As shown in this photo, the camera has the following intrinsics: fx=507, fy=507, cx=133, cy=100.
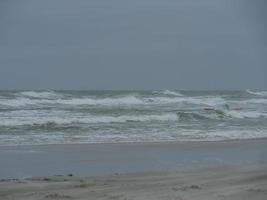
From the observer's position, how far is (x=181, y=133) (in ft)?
53.5

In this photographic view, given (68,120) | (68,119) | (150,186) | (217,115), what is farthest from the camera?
(217,115)

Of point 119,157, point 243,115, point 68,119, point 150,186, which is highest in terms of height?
point 150,186

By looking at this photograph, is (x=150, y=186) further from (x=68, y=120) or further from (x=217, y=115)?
(x=217, y=115)

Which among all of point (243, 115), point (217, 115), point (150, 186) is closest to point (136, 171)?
point (150, 186)

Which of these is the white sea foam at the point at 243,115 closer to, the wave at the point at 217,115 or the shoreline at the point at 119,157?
the wave at the point at 217,115

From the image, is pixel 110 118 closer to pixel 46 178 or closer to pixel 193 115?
pixel 193 115

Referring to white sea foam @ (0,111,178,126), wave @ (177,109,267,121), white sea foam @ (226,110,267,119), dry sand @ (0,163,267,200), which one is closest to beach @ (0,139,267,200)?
dry sand @ (0,163,267,200)

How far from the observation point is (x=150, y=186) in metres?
6.96

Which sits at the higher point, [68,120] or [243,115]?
[68,120]

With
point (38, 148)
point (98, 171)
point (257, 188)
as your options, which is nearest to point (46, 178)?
point (98, 171)

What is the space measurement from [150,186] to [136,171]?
1.90m

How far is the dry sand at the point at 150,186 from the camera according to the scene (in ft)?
20.5

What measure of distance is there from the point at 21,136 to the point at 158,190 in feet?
28.0

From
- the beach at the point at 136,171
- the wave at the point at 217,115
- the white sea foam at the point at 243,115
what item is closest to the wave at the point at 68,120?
the wave at the point at 217,115
